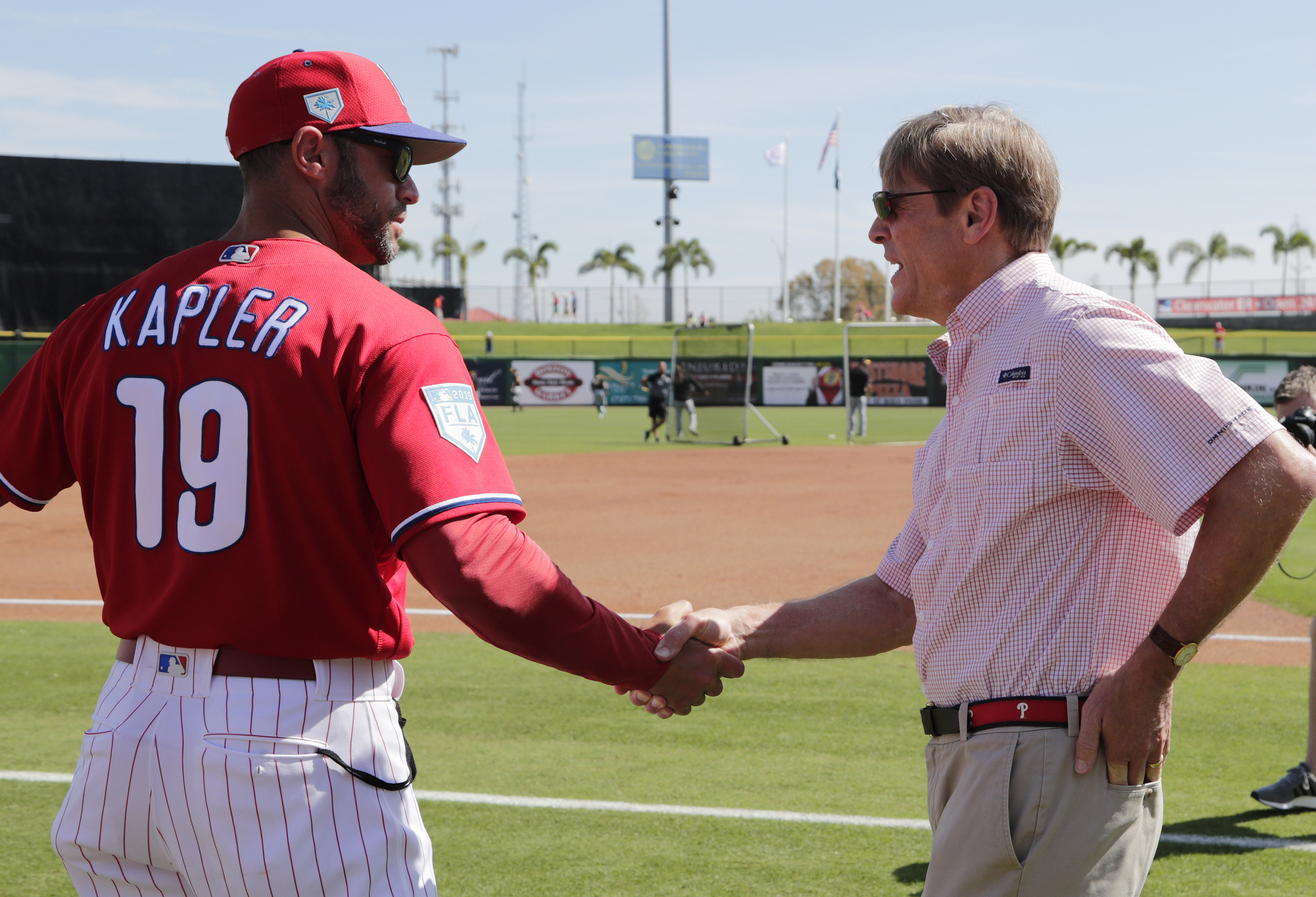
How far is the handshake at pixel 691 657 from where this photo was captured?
2811 mm

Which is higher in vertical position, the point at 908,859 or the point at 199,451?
the point at 199,451

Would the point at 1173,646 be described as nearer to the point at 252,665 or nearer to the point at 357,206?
the point at 252,665

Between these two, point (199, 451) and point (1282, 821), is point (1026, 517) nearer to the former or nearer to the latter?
point (199, 451)

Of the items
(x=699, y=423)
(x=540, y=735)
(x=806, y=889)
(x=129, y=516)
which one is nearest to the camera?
(x=129, y=516)

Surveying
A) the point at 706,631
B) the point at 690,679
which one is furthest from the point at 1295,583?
the point at 690,679

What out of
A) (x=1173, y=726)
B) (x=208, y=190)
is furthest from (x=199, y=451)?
(x=208, y=190)

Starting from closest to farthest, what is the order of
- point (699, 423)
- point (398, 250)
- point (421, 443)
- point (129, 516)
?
point (421, 443) < point (129, 516) < point (398, 250) < point (699, 423)

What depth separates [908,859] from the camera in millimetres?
4473

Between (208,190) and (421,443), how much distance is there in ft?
138

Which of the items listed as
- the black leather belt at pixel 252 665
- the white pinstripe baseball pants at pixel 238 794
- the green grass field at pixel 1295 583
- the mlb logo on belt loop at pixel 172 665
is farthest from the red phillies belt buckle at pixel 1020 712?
the green grass field at pixel 1295 583

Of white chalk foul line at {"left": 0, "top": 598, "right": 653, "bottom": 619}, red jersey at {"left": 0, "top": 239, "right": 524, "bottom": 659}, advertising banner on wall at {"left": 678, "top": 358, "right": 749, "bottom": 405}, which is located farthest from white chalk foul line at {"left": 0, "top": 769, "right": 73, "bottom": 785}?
advertising banner on wall at {"left": 678, "top": 358, "right": 749, "bottom": 405}

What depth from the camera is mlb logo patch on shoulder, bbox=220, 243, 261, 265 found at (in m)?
2.22

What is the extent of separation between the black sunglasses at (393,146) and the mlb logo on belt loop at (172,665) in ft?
3.60

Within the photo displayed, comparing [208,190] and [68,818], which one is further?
[208,190]
